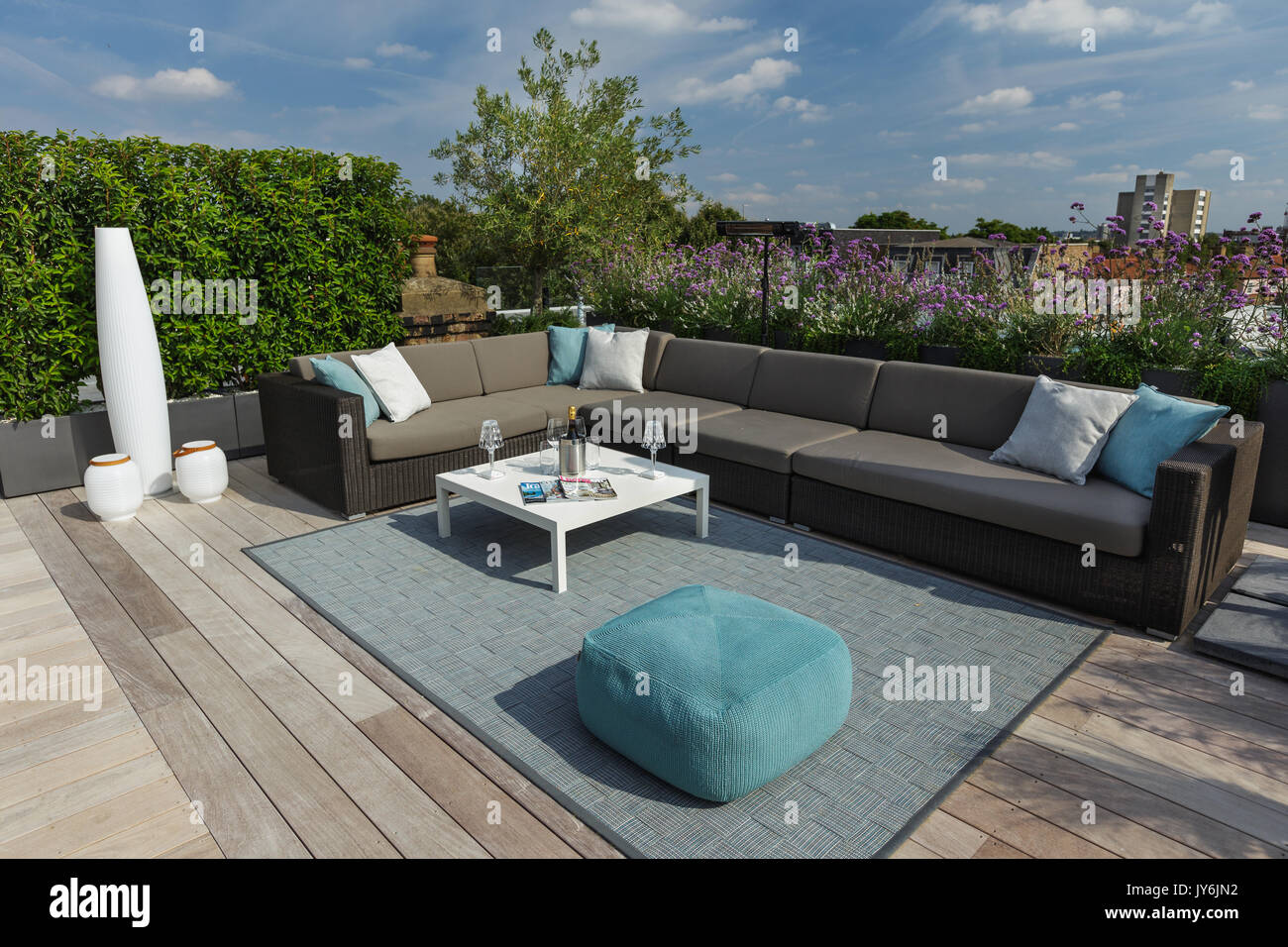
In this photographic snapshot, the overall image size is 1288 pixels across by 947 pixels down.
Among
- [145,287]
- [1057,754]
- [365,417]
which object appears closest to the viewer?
[1057,754]

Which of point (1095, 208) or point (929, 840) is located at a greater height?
point (1095, 208)

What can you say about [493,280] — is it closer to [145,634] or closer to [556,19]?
[556,19]

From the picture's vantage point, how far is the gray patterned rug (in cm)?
206

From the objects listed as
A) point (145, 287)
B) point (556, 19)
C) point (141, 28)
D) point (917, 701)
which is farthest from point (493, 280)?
point (917, 701)

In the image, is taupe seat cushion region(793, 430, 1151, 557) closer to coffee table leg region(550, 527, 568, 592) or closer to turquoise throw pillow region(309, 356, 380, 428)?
coffee table leg region(550, 527, 568, 592)

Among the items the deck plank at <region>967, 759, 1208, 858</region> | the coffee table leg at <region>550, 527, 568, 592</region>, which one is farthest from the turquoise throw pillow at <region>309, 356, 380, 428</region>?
the deck plank at <region>967, 759, 1208, 858</region>

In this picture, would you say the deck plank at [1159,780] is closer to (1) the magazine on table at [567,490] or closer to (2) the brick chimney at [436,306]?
(1) the magazine on table at [567,490]

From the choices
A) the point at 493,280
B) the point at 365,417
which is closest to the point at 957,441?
the point at 365,417

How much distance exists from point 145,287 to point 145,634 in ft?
10.2

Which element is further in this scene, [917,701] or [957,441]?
[957,441]

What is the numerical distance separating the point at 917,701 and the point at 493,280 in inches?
Answer: 278
